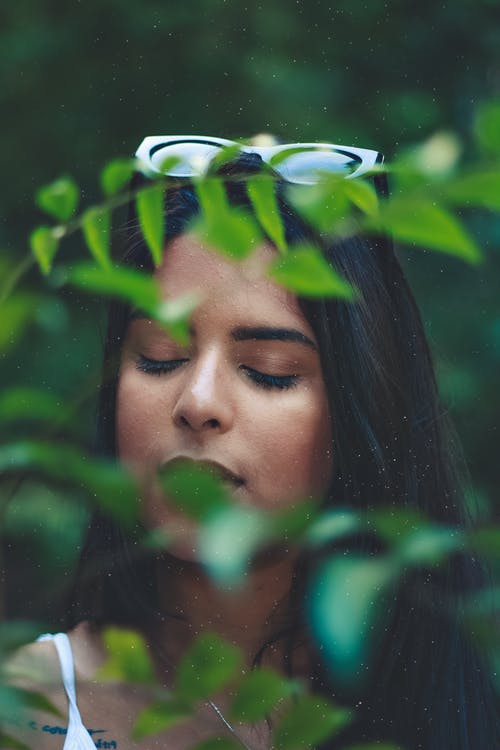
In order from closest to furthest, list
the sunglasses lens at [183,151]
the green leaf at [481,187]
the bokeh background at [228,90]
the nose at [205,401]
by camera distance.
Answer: the green leaf at [481,187] → the nose at [205,401] → the sunglasses lens at [183,151] → the bokeh background at [228,90]

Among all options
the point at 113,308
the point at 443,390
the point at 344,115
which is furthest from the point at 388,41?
the point at 113,308

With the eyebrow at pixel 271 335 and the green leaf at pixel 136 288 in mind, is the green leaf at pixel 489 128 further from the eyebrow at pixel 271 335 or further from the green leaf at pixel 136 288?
the eyebrow at pixel 271 335

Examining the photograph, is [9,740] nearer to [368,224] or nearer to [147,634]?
[368,224]

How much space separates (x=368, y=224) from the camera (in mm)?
353

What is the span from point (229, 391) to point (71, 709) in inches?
12.1

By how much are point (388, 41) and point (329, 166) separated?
1.12 meters

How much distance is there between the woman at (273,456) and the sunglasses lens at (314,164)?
0.19 feet

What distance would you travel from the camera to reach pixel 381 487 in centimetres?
101

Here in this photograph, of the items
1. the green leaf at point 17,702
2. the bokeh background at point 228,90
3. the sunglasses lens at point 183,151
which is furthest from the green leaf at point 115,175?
the bokeh background at point 228,90

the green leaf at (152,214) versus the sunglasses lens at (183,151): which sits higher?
the sunglasses lens at (183,151)

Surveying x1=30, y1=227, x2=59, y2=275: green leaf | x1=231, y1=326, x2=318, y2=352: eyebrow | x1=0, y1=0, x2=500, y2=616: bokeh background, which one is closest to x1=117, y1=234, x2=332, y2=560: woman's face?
x1=231, y1=326, x2=318, y2=352: eyebrow

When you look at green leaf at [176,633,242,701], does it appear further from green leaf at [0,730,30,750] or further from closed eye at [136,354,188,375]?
closed eye at [136,354,188,375]

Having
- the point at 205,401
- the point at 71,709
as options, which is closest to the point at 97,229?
the point at 205,401

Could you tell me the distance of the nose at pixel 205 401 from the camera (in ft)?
2.78
